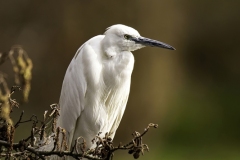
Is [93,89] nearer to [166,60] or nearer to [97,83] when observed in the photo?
[97,83]

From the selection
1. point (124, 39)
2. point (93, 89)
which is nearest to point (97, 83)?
point (93, 89)

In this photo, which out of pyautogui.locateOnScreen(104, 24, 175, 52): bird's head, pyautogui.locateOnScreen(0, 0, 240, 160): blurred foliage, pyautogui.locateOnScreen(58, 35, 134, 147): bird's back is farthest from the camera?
pyautogui.locateOnScreen(0, 0, 240, 160): blurred foliage

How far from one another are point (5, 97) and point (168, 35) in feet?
15.9

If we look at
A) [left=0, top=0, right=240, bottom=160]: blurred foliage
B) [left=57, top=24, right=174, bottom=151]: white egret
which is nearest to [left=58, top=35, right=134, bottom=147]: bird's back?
[left=57, top=24, right=174, bottom=151]: white egret

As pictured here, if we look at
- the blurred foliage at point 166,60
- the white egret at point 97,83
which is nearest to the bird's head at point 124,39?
the white egret at point 97,83

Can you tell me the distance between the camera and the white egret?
7.79 ft

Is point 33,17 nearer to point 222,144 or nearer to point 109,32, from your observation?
point 222,144

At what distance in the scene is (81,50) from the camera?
99.3 inches

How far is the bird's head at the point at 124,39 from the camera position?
2307mm

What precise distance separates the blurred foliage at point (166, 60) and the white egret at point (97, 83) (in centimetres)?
288

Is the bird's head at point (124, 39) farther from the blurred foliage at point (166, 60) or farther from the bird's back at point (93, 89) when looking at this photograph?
the blurred foliage at point (166, 60)

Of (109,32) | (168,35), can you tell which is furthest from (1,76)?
(168,35)

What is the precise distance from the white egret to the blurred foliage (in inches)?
113

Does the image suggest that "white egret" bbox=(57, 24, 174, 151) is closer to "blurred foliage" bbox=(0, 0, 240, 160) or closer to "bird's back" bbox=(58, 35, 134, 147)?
"bird's back" bbox=(58, 35, 134, 147)
